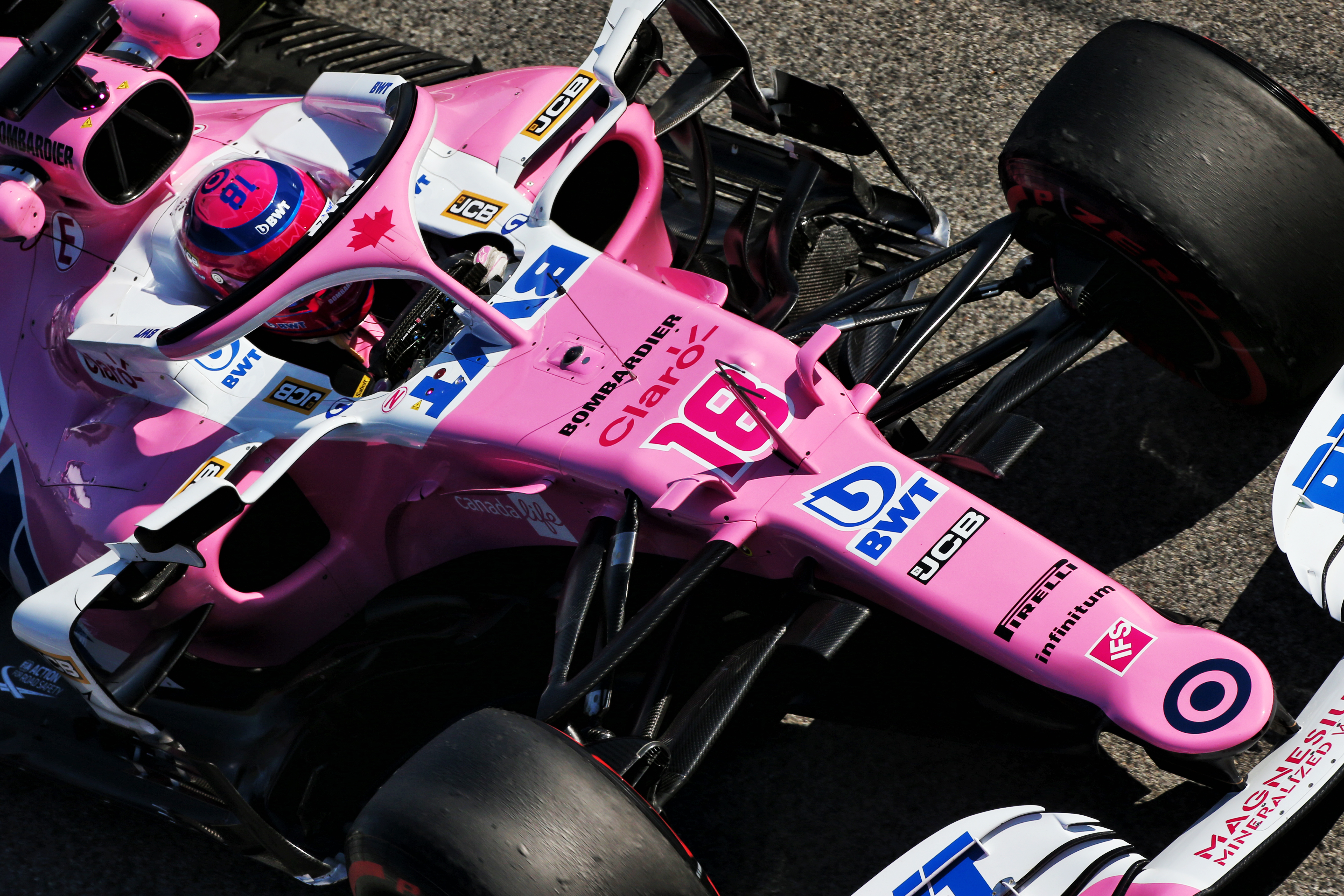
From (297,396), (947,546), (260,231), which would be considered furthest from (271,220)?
(947,546)

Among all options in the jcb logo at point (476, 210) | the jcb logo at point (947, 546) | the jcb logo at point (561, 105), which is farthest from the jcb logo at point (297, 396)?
the jcb logo at point (947, 546)

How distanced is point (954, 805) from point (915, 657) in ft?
1.87

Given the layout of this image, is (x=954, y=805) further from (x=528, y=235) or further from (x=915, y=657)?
(x=528, y=235)

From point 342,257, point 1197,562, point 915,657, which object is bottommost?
point 1197,562

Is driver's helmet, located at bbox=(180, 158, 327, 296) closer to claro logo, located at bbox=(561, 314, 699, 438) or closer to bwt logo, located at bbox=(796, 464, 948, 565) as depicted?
claro logo, located at bbox=(561, 314, 699, 438)

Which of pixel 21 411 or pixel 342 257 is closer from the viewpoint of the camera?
pixel 342 257

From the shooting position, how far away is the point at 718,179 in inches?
197

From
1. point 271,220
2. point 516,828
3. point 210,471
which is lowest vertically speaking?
point 516,828

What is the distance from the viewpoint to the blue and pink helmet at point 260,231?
12.4 ft

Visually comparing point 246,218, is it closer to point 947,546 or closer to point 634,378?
point 634,378

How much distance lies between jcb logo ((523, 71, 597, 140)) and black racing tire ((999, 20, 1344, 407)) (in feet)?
4.31

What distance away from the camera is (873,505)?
3.35m

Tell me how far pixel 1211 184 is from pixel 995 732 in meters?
1.50

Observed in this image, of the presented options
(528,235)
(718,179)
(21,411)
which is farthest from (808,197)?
(21,411)
